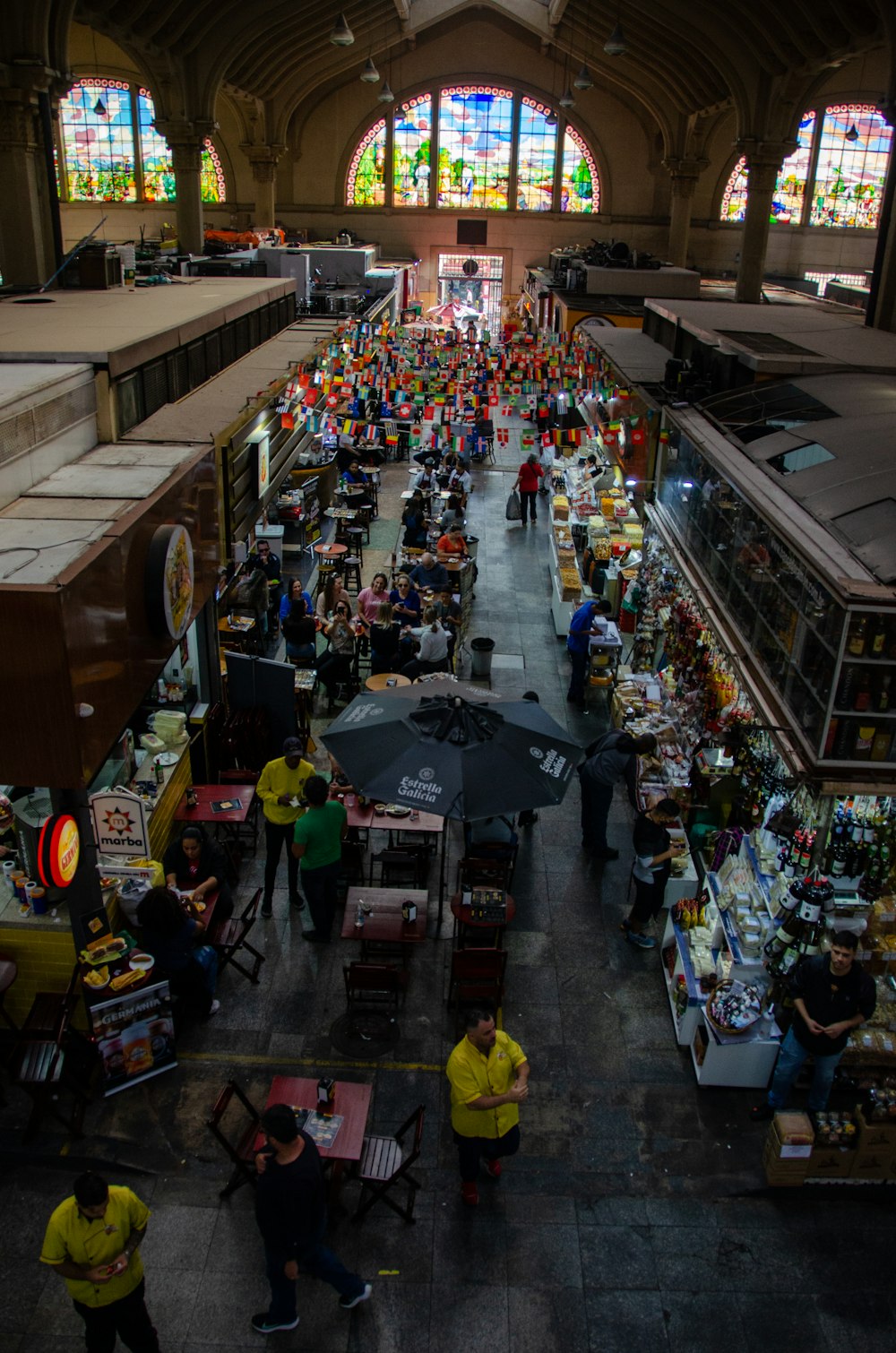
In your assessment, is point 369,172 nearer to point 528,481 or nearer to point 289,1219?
point 528,481

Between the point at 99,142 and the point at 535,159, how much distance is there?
17.6m

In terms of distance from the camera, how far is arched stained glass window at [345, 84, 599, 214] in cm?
4094

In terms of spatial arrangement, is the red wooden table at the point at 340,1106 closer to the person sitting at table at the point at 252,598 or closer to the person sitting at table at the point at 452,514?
the person sitting at table at the point at 252,598

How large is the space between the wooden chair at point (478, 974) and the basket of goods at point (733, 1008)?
1.46 metres

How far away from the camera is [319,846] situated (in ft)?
25.8

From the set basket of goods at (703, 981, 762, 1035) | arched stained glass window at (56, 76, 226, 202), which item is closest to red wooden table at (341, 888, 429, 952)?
basket of goods at (703, 981, 762, 1035)

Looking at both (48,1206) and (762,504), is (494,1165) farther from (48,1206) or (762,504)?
(762,504)

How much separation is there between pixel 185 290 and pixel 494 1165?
40.4ft

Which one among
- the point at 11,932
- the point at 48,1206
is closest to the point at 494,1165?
the point at 48,1206

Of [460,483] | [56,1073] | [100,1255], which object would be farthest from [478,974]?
[460,483]

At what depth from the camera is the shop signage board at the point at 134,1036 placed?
6590 millimetres

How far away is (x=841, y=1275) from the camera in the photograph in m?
5.72

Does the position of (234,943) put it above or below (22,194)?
below

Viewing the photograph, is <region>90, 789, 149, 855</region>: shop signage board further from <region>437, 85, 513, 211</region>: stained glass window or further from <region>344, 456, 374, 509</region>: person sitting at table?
<region>437, 85, 513, 211</region>: stained glass window
